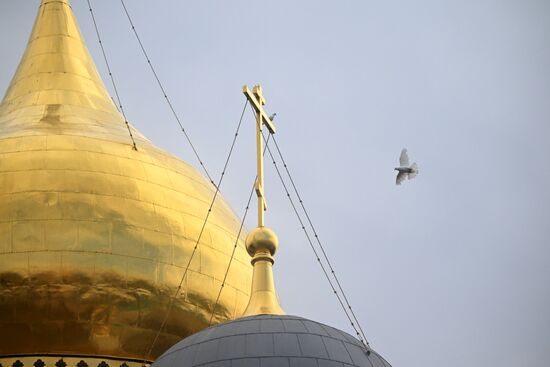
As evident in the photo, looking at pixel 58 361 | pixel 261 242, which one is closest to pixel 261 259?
pixel 261 242

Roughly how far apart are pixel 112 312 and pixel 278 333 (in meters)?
4.31

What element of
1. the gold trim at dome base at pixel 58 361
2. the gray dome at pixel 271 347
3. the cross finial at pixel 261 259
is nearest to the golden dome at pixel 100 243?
the gold trim at dome base at pixel 58 361

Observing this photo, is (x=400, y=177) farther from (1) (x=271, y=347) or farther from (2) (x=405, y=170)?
(1) (x=271, y=347)

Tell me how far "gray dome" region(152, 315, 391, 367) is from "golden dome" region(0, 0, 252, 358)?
3412 mm

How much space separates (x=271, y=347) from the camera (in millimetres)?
25828

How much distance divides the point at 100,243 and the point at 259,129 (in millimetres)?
2755

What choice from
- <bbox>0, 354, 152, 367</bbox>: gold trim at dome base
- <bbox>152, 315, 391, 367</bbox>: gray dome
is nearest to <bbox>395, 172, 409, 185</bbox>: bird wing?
<bbox>0, 354, 152, 367</bbox>: gold trim at dome base

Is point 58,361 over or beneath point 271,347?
over

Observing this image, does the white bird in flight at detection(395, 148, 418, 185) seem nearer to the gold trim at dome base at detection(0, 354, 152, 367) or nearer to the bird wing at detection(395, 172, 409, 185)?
the bird wing at detection(395, 172, 409, 185)

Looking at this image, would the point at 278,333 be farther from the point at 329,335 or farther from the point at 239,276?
the point at 239,276

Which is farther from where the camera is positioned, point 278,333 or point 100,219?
point 100,219

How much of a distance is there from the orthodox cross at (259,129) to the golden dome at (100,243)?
6.03 feet

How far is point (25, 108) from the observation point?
33906 millimetres

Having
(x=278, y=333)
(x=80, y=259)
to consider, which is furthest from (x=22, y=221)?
(x=278, y=333)
